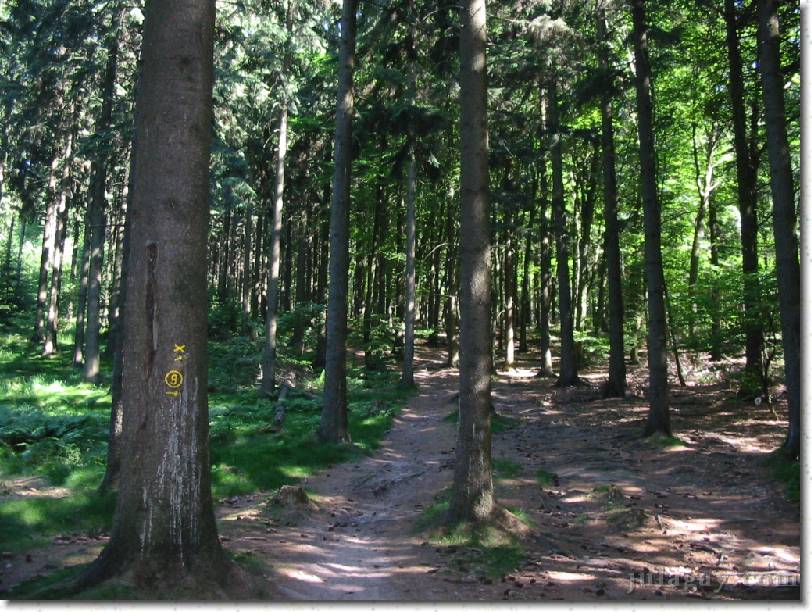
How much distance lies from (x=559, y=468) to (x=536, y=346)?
1067 inches

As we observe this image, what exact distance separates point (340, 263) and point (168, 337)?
324 inches

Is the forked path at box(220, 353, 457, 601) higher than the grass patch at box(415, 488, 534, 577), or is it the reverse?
the grass patch at box(415, 488, 534, 577)

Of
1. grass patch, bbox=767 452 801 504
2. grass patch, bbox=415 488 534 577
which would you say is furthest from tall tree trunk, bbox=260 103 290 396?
grass patch, bbox=767 452 801 504

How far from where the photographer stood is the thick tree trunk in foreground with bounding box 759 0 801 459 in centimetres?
951

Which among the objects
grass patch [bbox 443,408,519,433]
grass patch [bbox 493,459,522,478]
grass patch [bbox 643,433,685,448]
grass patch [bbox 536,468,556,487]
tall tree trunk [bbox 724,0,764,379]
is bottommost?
grass patch [bbox 536,468,556,487]

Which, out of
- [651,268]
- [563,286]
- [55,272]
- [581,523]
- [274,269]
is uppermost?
[55,272]

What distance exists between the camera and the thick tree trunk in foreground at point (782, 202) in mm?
9508

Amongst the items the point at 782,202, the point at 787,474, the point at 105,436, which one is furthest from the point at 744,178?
the point at 105,436

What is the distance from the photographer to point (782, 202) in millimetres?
9711

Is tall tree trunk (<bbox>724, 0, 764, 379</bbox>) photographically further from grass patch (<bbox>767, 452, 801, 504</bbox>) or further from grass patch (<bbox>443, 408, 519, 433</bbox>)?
grass patch (<bbox>443, 408, 519, 433</bbox>)

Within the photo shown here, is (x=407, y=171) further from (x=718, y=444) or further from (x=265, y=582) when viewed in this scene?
(x=265, y=582)

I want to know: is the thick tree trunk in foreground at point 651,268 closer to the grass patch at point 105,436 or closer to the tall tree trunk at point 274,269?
the grass patch at point 105,436

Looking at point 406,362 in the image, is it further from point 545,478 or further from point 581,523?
point 581,523

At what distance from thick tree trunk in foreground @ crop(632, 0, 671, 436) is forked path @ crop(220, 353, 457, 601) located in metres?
4.17
